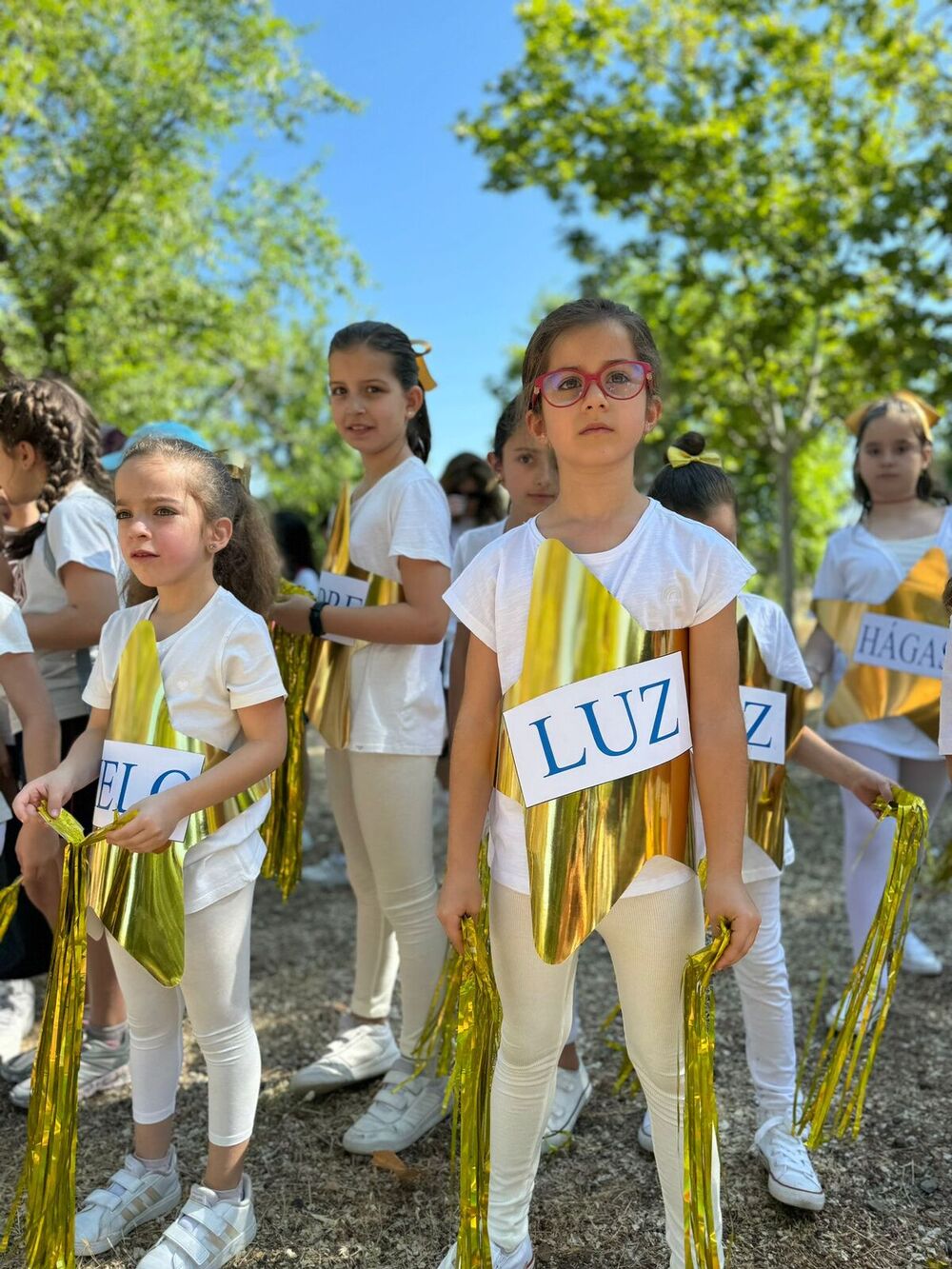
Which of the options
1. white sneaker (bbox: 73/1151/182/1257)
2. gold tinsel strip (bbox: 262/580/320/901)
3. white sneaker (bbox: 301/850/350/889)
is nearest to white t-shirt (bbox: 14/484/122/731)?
gold tinsel strip (bbox: 262/580/320/901)

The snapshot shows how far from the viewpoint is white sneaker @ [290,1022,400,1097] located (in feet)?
9.21

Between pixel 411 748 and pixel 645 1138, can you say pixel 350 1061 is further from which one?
pixel 411 748

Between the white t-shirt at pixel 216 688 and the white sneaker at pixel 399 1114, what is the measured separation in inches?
31.1

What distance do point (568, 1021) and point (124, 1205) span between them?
1049mm

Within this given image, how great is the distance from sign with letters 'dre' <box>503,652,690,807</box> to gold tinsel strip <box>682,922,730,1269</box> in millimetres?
335

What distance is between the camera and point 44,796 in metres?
2.07

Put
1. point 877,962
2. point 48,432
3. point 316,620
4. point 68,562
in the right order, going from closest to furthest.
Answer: point 877,962
point 316,620
point 68,562
point 48,432

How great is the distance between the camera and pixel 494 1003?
1.92 m

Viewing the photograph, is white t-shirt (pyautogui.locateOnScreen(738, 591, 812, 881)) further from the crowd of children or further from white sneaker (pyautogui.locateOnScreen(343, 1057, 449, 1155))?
white sneaker (pyautogui.locateOnScreen(343, 1057, 449, 1155))

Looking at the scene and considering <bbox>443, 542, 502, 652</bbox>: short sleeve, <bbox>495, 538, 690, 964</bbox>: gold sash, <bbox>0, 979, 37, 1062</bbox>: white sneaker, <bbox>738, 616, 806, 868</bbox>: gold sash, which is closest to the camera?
<bbox>495, 538, 690, 964</bbox>: gold sash

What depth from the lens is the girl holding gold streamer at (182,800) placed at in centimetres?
203

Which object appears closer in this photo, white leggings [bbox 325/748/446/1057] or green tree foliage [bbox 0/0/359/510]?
white leggings [bbox 325/748/446/1057]

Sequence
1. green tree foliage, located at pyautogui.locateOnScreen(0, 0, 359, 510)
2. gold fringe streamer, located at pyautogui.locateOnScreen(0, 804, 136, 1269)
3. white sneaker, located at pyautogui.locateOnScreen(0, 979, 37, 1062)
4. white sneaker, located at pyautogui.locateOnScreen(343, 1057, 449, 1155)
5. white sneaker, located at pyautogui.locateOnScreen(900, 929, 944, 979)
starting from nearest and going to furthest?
gold fringe streamer, located at pyautogui.locateOnScreen(0, 804, 136, 1269) → white sneaker, located at pyautogui.locateOnScreen(343, 1057, 449, 1155) → white sneaker, located at pyautogui.locateOnScreen(0, 979, 37, 1062) → white sneaker, located at pyautogui.locateOnScreen(900, 929, 944, 979) → green tree foliage, located at pyautogui.locateOnScreen(0, 0, 359, 510)

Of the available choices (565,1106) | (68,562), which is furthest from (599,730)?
(68,562)
